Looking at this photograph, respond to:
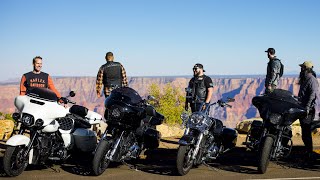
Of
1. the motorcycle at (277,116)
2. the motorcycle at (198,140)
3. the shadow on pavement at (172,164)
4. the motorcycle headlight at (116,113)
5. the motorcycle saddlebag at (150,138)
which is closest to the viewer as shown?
the motorcycle at (198,140)

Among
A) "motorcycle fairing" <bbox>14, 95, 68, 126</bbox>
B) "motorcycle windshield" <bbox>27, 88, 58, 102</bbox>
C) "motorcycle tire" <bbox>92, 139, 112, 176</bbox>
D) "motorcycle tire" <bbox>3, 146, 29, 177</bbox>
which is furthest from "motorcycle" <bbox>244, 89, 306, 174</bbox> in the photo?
"motorcycle tire" <bbox>3, 146, 29, 177</bbox>

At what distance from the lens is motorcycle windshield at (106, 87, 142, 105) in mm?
7480

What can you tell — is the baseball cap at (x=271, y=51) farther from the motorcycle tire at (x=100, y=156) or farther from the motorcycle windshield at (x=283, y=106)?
the motorcycle tire at (x=100, y=156)

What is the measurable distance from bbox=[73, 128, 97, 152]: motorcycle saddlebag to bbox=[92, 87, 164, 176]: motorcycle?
599 millimetres

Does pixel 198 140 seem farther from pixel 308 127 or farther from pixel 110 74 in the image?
pixel 110 74

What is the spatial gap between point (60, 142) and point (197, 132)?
2.40 m

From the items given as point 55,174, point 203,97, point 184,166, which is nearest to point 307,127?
point 203,97

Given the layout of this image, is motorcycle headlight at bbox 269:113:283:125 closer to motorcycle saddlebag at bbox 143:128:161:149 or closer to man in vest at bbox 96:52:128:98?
motorcycle saddlebag at bbox 143:128:161:149

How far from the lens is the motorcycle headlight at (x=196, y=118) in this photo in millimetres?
7512

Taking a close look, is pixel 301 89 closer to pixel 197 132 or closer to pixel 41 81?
pixel 197 132

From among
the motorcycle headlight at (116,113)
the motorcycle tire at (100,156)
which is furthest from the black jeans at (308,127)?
the motorcycle tire at (100,156)

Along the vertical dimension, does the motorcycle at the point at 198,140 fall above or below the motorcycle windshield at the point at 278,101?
below

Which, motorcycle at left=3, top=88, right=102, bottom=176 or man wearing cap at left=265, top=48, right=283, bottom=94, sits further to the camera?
man wearing cap at left=265, top=48, right=283, bottom=94

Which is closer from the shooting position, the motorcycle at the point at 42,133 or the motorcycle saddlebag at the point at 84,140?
the motorcycle at the point at 42,133
